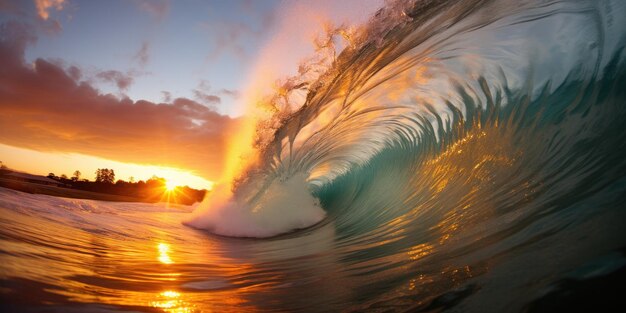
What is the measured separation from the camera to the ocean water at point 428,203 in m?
1.56

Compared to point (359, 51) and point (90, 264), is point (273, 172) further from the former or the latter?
point (90, 264)

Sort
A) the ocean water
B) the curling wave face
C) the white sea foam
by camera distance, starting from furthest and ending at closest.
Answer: the white sea foam → the curling wave face → the ocean water

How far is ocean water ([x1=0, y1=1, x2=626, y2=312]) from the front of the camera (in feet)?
5.11

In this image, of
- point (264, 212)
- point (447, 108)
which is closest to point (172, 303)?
point (447, 108)

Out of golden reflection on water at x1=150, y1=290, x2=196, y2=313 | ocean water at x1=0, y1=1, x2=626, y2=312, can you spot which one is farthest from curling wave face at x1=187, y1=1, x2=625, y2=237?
golden reflection on water at x1=150, y1=290, x2=196, y2=313

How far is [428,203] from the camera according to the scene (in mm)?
4453

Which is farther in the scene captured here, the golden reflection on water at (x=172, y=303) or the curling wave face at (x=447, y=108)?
the curling wave face at (x=447, y=108)

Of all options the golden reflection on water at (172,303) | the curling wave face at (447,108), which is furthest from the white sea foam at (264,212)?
the golden reflection on water at (172,303)

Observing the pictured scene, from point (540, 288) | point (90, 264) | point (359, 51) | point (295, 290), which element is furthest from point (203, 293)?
point (359, 51)

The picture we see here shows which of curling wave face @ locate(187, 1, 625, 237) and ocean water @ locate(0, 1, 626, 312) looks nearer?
ocean water @ locate(0, 1, 626, 312)

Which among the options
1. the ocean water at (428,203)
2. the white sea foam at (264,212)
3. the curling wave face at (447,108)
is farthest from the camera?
the white sea foam at (264,212)

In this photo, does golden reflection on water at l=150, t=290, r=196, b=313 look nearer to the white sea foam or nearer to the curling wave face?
the curling wave face

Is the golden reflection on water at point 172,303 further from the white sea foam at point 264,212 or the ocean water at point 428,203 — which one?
the white sea foam at point 264,212

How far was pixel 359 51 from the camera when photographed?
16.6 ft
